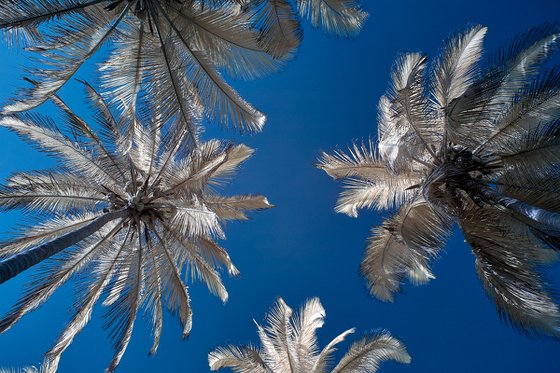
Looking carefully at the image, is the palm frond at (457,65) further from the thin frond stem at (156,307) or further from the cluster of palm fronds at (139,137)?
the thin frond stem at (156,307)

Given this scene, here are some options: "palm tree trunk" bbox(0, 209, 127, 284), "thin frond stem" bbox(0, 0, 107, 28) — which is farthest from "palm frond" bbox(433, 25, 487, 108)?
"palm tree trunk" bbox(0, 209, 127, 284)

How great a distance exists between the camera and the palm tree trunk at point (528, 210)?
7016 mm

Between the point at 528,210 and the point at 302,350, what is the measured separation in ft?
22.0

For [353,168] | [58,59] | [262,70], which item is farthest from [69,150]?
[353,168]

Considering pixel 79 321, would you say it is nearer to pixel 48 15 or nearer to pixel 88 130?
pixel 88 130

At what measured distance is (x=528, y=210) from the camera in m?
7.64

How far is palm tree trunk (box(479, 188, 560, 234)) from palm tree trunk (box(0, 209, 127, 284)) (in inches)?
309

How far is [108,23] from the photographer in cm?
891

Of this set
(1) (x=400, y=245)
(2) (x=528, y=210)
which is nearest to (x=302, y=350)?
(1) (x=400, y=245)

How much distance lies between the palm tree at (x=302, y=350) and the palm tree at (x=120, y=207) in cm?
181

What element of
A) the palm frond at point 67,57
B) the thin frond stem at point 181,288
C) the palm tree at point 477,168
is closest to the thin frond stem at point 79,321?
the thin frond stem at point 181,288

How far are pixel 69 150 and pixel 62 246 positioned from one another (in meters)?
2.66

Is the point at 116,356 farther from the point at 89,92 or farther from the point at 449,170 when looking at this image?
the point at 449,170

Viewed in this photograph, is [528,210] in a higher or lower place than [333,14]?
lower
